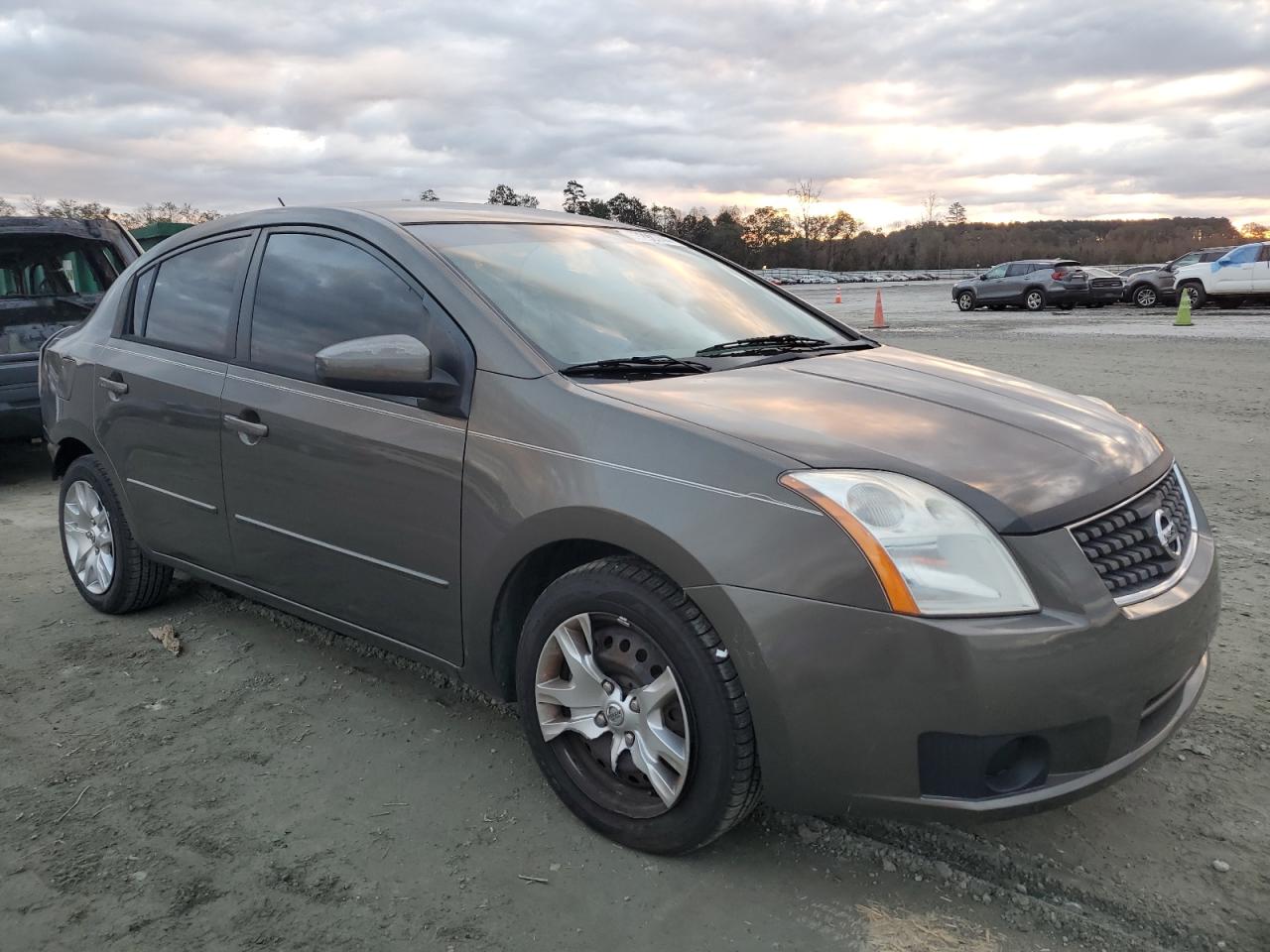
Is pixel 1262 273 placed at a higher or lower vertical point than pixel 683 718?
higher

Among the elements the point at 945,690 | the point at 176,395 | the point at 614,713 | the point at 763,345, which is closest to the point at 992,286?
the point at 763,345

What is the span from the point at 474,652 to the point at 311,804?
62cm

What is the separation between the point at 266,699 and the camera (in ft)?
11.3

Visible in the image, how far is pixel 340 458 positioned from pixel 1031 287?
2740 centimetres

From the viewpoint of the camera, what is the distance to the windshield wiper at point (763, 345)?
307 cm

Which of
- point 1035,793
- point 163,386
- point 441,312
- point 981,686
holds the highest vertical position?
point 441,312

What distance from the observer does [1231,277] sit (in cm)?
2341

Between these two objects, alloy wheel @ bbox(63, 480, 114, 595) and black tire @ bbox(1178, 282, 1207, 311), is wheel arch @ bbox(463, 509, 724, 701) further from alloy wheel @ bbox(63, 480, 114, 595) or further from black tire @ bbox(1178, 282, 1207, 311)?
black tire @ bbox(1178, 282, 1207, 311)

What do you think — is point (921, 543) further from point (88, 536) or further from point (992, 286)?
point (992, 286)

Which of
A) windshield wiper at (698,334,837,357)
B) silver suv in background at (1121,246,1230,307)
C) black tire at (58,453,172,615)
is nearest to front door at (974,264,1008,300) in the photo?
silver suv in background at (1121,246,1230,307)

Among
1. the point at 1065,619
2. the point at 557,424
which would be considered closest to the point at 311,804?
the point at 557,424

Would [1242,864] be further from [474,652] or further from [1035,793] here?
[474,652]

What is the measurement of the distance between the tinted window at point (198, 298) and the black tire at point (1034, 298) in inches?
1056

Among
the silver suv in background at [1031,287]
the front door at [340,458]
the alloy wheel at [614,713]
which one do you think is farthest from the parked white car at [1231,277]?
the alloy wheel at [614,713]
